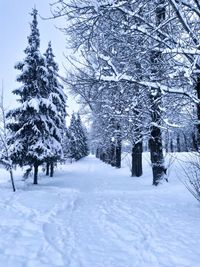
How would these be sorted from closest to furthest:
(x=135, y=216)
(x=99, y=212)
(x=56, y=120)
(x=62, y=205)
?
(x=135, y=216) < (x=99, y=212) < (x=62, y=205) < (x=56, y=120)

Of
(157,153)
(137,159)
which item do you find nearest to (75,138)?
(137,159)

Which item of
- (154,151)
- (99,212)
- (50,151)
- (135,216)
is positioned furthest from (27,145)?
(135,216)

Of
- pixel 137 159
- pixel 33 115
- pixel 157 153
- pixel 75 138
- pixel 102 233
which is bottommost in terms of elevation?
pixel 102 233

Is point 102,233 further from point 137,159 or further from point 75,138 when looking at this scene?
point 75,138

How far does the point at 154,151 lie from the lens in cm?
1350

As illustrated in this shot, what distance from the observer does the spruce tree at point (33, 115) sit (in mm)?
17500

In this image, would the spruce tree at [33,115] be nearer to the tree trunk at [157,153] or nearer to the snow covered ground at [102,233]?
the tree trunk at [157,153]

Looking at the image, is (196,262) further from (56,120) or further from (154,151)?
(56,120)

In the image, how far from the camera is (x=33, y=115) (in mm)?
18062

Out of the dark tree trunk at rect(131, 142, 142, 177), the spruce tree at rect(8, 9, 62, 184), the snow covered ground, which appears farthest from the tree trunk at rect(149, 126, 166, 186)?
the spruce tree at rect(8, 9, 62, 184)

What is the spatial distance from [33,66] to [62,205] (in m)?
11.1

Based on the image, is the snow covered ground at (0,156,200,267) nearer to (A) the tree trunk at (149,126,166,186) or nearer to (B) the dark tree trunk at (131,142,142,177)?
(A) the tree trunk at (149,126,166,186)

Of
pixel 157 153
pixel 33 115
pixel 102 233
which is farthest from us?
pixel 33 115

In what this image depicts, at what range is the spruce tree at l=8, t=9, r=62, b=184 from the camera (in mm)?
17500
